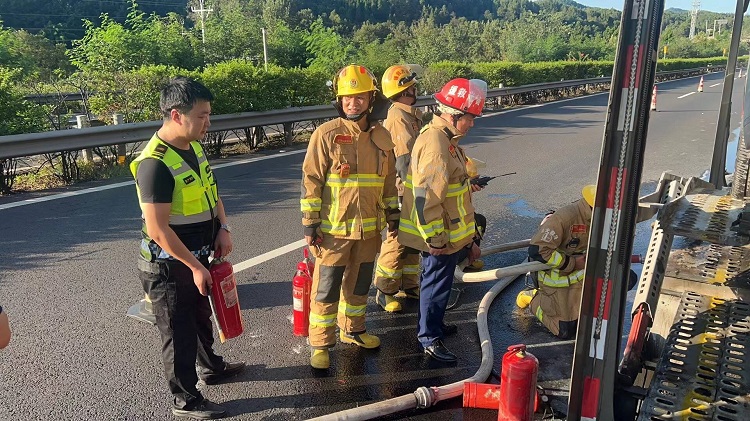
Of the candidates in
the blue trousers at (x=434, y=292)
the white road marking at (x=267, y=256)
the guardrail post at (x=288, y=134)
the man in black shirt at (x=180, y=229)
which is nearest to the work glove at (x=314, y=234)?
the man in black shirt at (x=180, y=229)

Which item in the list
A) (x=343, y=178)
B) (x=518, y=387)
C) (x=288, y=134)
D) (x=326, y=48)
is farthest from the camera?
(x=326, y=48)

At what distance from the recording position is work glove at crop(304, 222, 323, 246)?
137 inches

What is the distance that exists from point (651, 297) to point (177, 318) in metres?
2.66

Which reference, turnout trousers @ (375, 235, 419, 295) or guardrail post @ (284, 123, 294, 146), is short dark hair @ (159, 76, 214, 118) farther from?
guardrail post @ (284, 123, 294, 146)

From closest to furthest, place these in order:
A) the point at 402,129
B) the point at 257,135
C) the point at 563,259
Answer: the point at 563,259
the point at 402,129
the point at 257,135

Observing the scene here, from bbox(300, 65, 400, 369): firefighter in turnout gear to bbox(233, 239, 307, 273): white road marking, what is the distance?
5.18 feet

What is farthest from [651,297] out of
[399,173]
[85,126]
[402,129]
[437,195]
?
[85,126]

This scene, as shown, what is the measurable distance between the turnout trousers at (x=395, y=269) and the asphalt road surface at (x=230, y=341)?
0.71 ft

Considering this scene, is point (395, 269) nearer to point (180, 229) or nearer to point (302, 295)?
point (302, 295)

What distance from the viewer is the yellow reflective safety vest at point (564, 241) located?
408 cm

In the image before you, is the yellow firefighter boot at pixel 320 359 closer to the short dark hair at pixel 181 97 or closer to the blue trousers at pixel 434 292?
the blue trousers at pixel 434 292

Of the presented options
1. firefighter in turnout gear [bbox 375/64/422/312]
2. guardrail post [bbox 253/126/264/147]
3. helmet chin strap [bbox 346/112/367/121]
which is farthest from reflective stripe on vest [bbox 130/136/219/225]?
guardrail post [bbox 253/126/264/147]

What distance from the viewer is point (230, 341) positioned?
3.88m

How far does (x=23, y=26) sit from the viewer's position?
5116 centimetres
